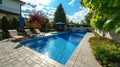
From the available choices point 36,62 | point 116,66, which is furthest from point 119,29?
point 36,62

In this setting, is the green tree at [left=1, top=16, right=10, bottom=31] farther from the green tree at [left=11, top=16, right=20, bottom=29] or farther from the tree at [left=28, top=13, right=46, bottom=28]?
the tree at [left=28, top=13, right=46, bottom=28]

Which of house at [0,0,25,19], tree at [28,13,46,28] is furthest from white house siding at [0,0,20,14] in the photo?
tree at [28,13,46,28]

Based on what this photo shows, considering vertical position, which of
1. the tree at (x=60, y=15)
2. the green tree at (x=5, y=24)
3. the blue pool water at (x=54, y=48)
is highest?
the tree at (x=60, y=15)

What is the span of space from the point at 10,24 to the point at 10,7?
772 centimetres

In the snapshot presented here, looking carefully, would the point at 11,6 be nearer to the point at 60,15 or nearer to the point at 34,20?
the point at 34,20

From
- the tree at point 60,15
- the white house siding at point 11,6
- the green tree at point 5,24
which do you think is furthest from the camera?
the tree at point 60,15

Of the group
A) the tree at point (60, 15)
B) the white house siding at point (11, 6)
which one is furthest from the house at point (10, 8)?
the tree at point (60, 15)

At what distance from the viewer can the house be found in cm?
2373

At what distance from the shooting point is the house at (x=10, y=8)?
77.9 feet

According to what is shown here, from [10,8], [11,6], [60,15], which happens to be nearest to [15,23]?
[10,8]

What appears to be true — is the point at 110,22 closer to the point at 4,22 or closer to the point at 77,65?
the point at 77,65

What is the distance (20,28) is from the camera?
65.3 ft

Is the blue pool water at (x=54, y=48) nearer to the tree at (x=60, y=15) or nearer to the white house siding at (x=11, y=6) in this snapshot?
the white house siding at (x=11, y=6)

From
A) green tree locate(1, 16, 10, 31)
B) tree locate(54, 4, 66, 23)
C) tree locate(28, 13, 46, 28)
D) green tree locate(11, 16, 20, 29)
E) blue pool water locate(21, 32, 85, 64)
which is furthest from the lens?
tree locate(54, 4, 66, 23)
